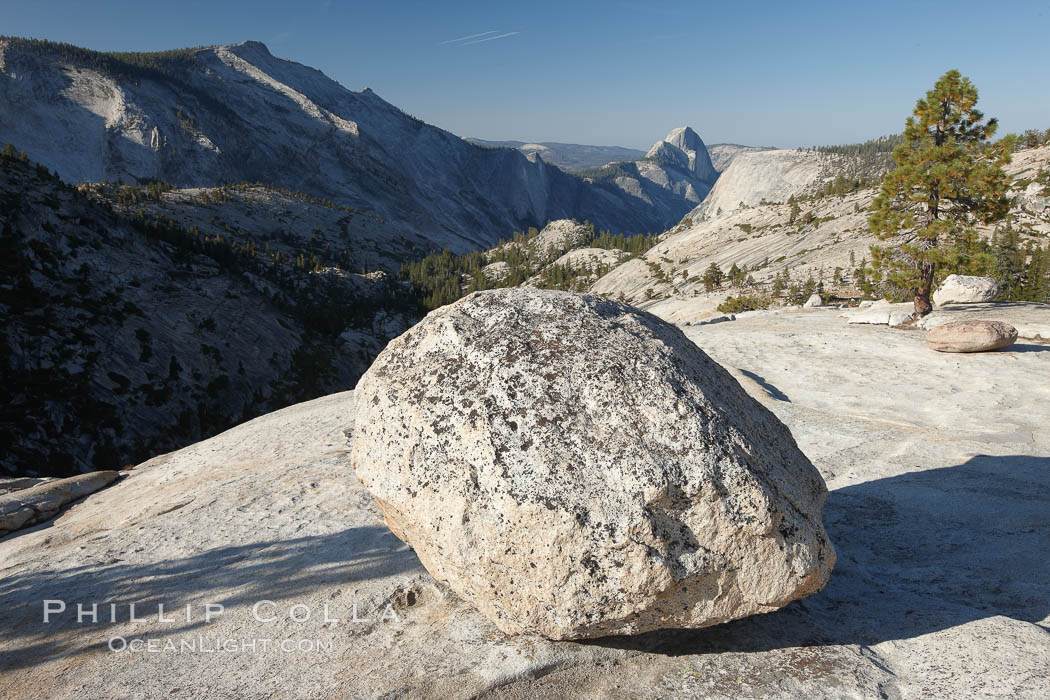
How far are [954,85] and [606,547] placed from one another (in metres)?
34.5

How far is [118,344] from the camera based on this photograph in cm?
4884

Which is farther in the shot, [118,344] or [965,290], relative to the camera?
[118,344]

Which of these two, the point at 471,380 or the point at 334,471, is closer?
the point at 471,380

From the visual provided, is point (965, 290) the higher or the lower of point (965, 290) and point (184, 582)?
the higher

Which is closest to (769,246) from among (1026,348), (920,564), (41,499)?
(1026,348)

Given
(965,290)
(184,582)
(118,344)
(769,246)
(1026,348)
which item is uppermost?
(769,246)

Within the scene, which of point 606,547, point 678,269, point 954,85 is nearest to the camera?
point 606,547

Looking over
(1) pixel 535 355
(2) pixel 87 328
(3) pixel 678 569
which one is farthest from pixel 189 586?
(2) pixel 87 328

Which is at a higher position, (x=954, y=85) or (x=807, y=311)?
(x=954, y=85)

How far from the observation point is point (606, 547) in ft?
21.2

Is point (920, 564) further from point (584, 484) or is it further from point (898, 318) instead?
point (898, 318)

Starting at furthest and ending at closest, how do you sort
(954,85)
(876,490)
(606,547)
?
(954,85) → (876,490) → (606,547)

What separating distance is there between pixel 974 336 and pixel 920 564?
18729 mm

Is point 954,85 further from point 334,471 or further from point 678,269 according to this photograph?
point 678,269
